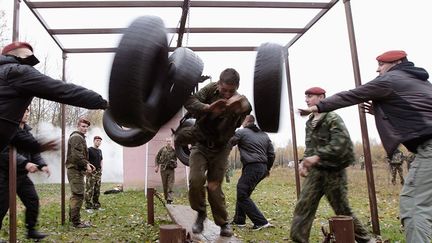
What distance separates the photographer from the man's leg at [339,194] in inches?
163

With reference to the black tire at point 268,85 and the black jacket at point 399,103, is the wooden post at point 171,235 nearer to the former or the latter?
the black tire at point 268,85

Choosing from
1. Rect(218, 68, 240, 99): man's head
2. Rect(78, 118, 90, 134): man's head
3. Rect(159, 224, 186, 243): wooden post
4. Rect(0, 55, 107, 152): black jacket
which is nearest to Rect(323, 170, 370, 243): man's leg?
Rect(218, 68, 240, 99): man's head

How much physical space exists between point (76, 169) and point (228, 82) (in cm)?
447

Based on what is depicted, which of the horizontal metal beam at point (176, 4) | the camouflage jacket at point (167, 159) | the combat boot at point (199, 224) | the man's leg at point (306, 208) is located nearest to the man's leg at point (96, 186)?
the camouflage jacket at point (167, 159)

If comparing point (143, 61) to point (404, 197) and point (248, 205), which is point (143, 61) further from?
point (248, 205)

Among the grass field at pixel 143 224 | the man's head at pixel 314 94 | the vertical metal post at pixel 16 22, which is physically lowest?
the grass field at pixel 143 224

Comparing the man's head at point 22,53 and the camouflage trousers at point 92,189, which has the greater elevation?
the man's head at point 22,53

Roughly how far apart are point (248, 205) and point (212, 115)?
2.77 m

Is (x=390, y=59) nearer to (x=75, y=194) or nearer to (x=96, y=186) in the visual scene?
(x=75, y=194)

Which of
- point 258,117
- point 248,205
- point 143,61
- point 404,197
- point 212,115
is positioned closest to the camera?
point 143,61

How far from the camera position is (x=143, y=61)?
9.61 ft

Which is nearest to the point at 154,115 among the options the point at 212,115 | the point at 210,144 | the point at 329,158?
the point at 212,115

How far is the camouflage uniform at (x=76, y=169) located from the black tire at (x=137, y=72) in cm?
429

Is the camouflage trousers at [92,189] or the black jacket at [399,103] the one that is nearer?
the black jacket at [399,103]
